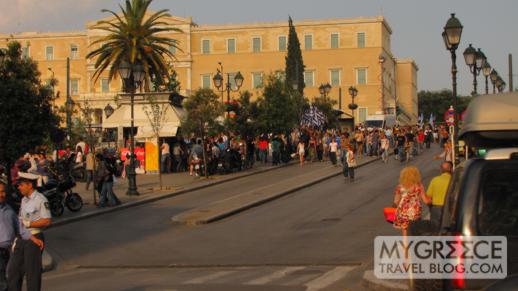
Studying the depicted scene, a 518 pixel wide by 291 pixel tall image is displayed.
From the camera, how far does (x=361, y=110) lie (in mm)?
111750

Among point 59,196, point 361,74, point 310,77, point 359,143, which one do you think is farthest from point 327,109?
point 361,74

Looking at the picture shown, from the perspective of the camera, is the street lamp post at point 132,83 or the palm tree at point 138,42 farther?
the palm tree at point 138,42

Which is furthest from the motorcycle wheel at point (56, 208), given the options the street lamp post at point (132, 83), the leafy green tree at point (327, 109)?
the leafy green tree at point (327, 109)

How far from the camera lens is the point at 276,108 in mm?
47531

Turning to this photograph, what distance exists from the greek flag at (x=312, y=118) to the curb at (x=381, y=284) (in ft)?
140

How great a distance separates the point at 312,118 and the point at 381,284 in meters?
44.4

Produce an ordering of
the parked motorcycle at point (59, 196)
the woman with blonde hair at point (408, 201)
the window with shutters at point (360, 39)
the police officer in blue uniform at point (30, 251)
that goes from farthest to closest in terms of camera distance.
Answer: the window with shutters at point (360, 39) → the parked motorcycle at point (59, 196) → the woman with blonde hair at point (408, 201) → the police officer in blue uniform at point (30, 251)

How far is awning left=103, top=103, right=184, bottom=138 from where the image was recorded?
41188 mm

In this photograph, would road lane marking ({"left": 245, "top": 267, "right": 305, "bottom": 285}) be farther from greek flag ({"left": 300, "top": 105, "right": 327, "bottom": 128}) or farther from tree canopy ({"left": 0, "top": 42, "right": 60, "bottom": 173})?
greek flag ({"left": 300, "top": 105, "right": 327, "bottom": 128})

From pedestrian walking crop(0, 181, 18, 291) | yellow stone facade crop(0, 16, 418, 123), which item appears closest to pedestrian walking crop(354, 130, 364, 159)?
pedestrian walking crop(0, 181, 18, 291)

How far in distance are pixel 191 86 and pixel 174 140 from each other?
7153 cm

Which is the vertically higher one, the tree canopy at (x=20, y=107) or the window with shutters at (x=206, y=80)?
the window with shutters at (x=206, y=80)

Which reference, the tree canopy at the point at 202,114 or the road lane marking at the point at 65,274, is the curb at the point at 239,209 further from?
the road lane marking at the point at 65,274

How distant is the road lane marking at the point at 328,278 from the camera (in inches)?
488
